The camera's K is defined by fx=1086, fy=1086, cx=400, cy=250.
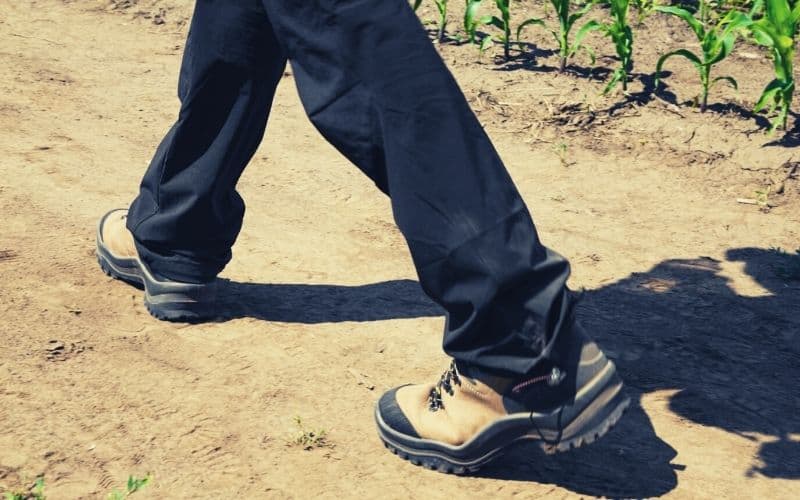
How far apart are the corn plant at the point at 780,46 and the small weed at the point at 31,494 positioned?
3160mm

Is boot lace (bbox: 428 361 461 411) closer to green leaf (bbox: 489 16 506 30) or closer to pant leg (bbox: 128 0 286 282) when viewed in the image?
pant leg (bbox: 128 0 286 282)

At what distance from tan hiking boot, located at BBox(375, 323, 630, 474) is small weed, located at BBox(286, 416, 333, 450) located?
19 cm

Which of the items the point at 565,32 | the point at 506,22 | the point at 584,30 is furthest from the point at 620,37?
the point at 506,22

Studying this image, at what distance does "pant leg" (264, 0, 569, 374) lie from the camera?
2.14 m

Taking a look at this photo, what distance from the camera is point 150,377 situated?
269 cm

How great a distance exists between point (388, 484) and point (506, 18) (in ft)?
10.5

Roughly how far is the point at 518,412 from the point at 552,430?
3.2 inches

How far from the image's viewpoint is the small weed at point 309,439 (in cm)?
245

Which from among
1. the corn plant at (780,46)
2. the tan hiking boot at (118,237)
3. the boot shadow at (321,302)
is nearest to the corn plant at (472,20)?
the corn plant at (780,46)

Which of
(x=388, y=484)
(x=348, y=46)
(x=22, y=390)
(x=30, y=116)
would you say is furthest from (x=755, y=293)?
(x=30, y=116)

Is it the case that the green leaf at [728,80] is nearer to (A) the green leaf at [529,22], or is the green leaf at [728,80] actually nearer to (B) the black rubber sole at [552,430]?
(A) the green leaf at [529,22]

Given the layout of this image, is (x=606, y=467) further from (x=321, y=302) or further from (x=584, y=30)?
(x=584, y=30)

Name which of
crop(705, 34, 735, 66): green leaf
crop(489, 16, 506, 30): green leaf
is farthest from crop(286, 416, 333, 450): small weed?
crop(489, 16, 506, 30): green leaf

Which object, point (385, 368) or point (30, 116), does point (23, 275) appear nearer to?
point (385, 368)
